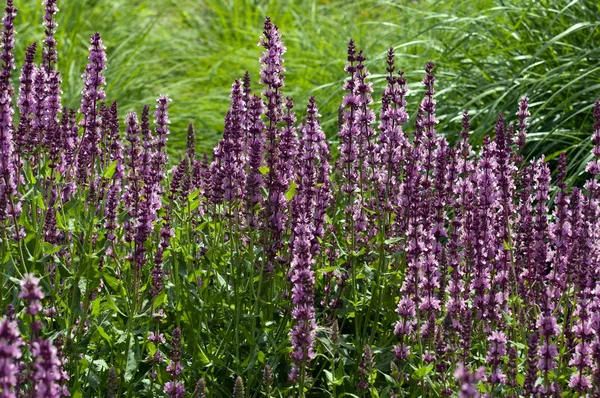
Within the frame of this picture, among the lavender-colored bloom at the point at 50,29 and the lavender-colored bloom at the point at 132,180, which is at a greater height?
the lavender-colored bloom at the point at 50,29

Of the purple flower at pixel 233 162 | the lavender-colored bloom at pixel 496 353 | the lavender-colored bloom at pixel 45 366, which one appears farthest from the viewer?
the purple flower at pixel 233 162

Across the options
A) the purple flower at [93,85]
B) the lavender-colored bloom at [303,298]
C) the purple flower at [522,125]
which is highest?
the purple flower at [93,85]

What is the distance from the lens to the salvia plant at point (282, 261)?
12.5 ft

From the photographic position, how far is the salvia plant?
3.80 meters

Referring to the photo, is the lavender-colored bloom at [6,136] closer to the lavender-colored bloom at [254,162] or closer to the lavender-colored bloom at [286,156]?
the lavender-colored bloom at [254,162]

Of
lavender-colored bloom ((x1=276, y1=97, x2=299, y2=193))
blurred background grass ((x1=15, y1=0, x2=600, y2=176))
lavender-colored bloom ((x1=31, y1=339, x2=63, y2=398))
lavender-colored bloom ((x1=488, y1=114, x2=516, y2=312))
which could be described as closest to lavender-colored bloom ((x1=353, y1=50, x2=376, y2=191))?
lavender-colored bloom ((x1=276, y1=97, x2=299, y2=193))

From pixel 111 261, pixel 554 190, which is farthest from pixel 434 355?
pixel 554 190

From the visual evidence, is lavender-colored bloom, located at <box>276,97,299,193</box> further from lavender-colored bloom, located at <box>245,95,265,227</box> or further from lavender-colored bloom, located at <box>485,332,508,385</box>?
lavender-colored bloom, located at <box>485,332,508,385</box>

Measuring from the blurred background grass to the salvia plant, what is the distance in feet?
6.92

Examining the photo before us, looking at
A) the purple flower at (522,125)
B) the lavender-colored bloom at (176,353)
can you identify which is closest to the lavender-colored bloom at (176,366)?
the lavender-colored bloom at (176,353)

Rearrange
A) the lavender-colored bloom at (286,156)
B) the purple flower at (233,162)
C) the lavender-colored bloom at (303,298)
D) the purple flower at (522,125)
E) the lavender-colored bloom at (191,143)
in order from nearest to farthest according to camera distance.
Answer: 1. the lavender-colored bloom at (303,298)
2. the lavender-colored bloom at (286,156)
3. the purple flower at (233,162)
4. the purple flower at (522,125)
5. the lavender-colored bloom at (191,143)

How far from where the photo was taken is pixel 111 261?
4867mm

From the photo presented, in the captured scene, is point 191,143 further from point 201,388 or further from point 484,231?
point 201,388

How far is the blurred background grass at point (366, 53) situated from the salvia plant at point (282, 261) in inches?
83.0
